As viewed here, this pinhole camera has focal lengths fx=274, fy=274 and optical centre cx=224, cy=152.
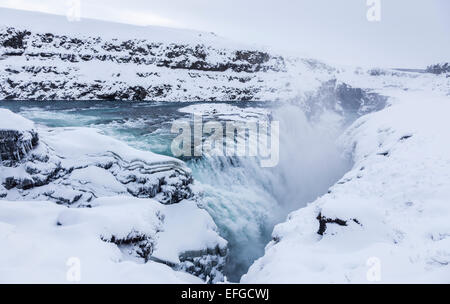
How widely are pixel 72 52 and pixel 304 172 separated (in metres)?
34.3

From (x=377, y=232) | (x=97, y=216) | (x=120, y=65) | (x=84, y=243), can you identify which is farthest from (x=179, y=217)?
(x=120, y=65)

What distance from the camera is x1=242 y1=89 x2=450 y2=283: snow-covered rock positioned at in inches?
189

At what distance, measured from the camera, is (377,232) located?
629 cm

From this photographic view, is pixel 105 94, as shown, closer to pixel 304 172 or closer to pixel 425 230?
pixel 304 172

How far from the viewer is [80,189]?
7512mm

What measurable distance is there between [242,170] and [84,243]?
1056 centimetres

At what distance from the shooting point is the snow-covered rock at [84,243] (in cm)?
376

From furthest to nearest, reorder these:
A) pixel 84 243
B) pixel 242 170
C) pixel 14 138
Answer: pixel 242 170 → pixel 14 138 → pixel 84 243

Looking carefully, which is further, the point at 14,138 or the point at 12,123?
the point at 12,123

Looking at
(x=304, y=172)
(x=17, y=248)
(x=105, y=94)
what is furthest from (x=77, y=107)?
(x=17, y=248)

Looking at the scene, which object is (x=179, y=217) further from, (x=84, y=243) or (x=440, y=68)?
(x=440, y=68)

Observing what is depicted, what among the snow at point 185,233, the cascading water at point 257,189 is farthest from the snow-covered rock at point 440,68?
the snow at point 185,233

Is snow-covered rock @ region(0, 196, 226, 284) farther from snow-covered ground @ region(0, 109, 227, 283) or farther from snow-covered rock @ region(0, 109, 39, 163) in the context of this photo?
snow-covered rock @ region(0, 109, 39, 163)

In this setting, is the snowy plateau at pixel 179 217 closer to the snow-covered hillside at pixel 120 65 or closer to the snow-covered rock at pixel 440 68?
the snow-covered hillside at pixel 120 65
